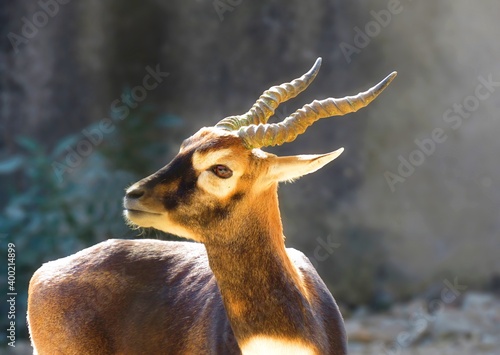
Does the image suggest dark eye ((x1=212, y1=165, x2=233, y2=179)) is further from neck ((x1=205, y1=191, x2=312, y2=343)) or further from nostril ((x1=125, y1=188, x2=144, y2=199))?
nostril ((x1=125, y1=188, x2=144, y2=199))

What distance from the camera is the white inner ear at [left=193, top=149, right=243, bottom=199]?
4270 millimetres

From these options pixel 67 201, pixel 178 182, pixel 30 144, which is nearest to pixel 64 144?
pixel 30 144

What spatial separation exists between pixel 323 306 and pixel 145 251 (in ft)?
3.71

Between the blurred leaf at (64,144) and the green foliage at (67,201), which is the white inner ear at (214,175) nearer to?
the green foliage at (67,201)

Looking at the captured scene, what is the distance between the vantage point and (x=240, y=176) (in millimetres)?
4293

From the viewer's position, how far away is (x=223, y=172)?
4273 millimetres

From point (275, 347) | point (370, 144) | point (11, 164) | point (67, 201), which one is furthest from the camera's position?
point (11, 164)

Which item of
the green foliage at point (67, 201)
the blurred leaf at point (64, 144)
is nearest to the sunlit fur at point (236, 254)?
the green foliage at point (67, 201)

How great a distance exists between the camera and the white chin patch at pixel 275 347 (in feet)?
13.9

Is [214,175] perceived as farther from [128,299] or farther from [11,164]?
[11,164]

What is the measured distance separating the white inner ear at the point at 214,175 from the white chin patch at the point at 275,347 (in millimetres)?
680

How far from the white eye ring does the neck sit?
0.61ft

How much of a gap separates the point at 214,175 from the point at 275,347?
0.83m

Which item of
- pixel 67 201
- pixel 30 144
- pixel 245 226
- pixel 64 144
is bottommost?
pixel 245 226
